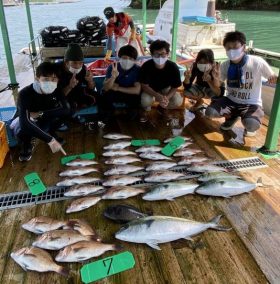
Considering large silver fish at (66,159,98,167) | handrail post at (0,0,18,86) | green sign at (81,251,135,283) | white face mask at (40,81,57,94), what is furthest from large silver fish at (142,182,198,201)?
handrail post at (0,0,18,86)

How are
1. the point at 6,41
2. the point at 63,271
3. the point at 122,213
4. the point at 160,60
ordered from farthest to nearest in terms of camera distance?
the point at 6,41 → the point at 160,60 → the point at 122,213 → the point at 63,271

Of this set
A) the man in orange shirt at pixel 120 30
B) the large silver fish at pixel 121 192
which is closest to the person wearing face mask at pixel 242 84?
the large silver fish at pixel 121 192

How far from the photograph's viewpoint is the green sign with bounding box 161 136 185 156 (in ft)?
11.9

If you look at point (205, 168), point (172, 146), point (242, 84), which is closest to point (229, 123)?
point (242, 84)

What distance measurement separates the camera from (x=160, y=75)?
4.56 m

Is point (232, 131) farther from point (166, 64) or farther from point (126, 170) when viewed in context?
point (126, 170)

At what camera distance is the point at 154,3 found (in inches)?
1682

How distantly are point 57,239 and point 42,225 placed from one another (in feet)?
0.85

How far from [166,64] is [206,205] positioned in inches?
99.6

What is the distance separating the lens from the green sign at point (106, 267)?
199 cm

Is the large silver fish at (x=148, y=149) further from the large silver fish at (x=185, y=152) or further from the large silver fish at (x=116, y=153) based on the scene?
the large silver fish at (x=185, y=152)

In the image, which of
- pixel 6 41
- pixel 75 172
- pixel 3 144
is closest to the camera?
pixel 75 172

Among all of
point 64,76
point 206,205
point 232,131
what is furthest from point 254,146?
point 64,76

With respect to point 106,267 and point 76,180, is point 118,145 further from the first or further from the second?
point 106,267
